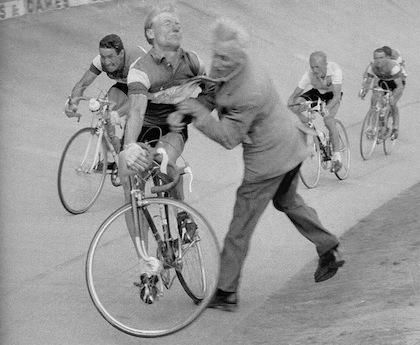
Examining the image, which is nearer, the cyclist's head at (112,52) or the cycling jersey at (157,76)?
the cycling jersey at (157,76)

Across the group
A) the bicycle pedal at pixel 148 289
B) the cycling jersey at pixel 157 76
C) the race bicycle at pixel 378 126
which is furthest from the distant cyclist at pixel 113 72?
the race bicycle at pixel 378 126

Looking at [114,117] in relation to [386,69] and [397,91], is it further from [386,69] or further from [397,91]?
[397,91]

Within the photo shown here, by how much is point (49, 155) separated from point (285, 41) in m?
6.90

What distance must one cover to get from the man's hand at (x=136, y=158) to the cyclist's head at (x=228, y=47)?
62cm

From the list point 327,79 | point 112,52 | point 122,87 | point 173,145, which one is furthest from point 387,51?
point 173,145

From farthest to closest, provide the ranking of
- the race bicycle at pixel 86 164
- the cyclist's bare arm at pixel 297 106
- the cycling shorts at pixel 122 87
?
1. the cyclist's bare arm at pixel 297 106
2. the cycling shorts at pixel 122 87
3. the race bicycle at pixel 86 164

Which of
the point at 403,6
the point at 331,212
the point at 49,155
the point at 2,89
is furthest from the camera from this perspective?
the point at 403,6

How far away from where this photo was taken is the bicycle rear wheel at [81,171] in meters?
8.00

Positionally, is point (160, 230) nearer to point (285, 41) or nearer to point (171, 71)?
point (171, 71)

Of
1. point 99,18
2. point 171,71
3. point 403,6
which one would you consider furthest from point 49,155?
point 403,6

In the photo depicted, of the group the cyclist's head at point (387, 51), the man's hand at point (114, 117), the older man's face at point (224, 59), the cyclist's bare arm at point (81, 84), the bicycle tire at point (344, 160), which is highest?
the older man's face at point (224, 59)

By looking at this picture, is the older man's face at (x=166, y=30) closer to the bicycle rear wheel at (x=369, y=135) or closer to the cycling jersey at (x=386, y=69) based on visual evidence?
the bicycle rear wheel at (x=369, y=135)

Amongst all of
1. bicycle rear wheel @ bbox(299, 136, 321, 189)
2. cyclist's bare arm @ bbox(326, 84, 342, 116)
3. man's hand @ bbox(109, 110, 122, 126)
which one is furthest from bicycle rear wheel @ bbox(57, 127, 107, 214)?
cyclist's bare arm @ bbox(326, 84, 342, 116)

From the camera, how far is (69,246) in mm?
7277
